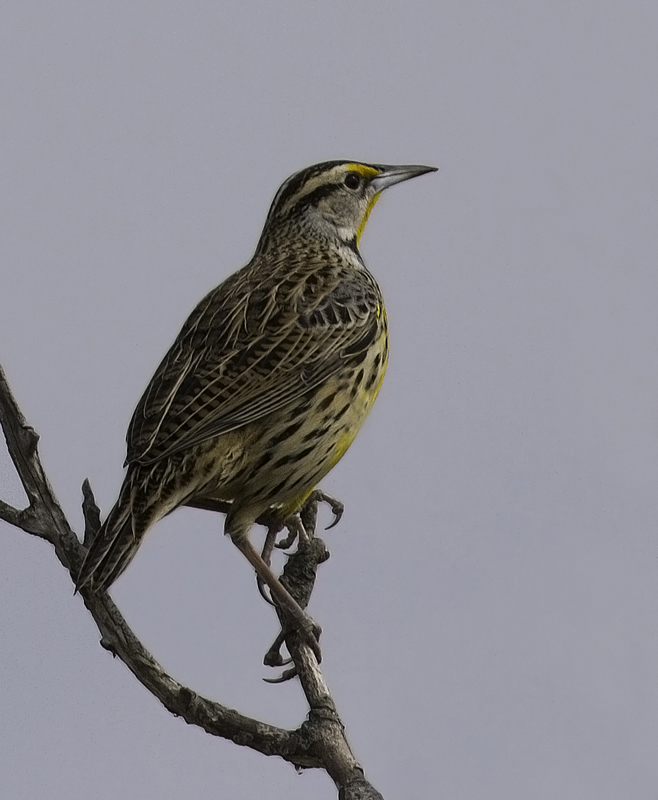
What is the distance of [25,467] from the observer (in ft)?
11.4

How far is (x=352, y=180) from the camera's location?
4699 mm

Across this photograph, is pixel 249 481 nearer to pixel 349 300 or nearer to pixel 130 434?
pixel 130 434

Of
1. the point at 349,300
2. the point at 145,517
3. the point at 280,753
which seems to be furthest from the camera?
Result: the point at 349,300

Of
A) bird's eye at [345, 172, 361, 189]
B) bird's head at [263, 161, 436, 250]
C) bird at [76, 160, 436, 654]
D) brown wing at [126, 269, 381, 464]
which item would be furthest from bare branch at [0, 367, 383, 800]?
bird's eye at [345, 172, 361, 189]

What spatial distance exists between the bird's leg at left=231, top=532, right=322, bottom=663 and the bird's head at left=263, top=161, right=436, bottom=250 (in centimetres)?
129

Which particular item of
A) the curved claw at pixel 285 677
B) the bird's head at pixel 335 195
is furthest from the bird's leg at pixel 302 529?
the bird's head at pixel 335 195

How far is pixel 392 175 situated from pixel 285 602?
1736mm

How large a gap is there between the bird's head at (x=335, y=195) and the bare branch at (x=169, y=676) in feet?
5.13

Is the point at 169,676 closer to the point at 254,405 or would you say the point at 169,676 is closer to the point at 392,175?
the point at 254,405

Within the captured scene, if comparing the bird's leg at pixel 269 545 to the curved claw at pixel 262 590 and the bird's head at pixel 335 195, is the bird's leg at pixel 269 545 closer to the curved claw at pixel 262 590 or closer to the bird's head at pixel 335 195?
the curved claw at pixel 262 590

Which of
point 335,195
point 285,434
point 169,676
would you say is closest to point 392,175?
point 335,195

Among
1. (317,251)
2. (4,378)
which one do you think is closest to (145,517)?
(4,378)

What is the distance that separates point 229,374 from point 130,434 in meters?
0.34

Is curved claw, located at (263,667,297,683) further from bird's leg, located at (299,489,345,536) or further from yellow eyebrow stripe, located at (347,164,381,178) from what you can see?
yellow eyebrow stripe, located at (347,164,381,178)
